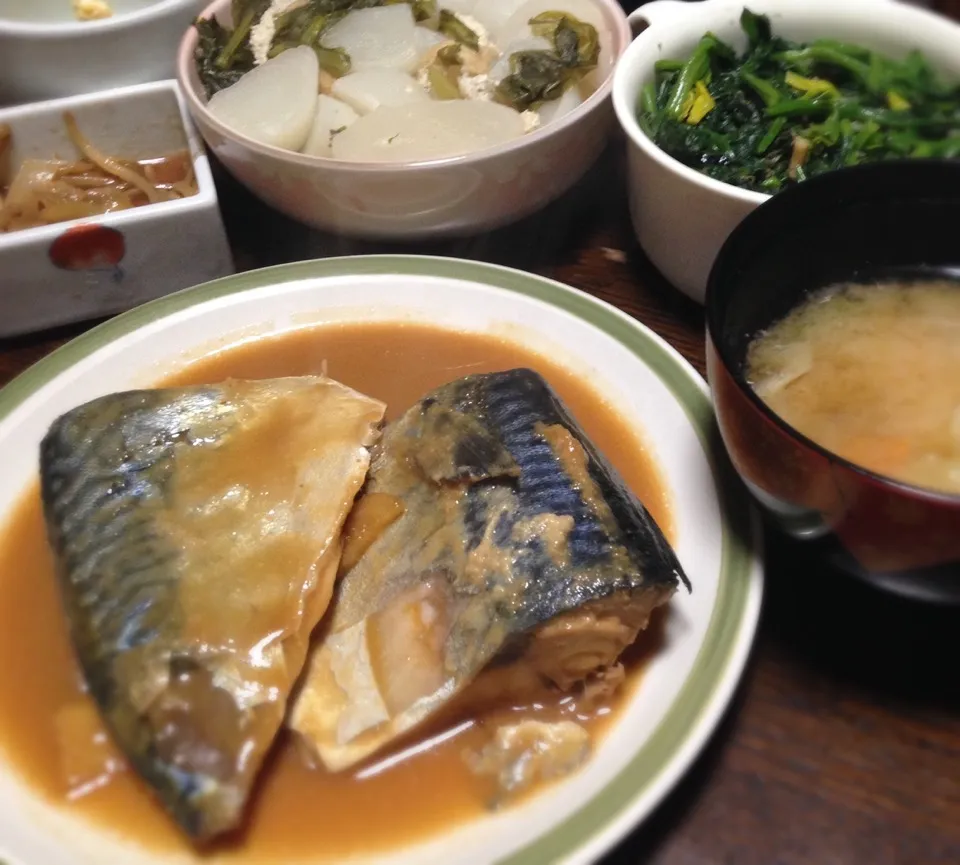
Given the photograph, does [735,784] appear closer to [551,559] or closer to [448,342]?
[551,559]

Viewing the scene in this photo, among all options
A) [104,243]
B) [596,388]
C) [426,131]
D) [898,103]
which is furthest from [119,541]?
[898,103]

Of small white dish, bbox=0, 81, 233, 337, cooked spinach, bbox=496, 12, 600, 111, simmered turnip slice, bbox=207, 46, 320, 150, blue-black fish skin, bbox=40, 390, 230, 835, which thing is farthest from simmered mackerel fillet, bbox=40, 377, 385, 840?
cooked spinach, bbox=496, 12, 600, 111

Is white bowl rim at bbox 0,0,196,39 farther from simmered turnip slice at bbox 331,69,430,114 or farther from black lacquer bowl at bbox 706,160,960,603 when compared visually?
black lacquer bowl at bbox 706,160,960,603

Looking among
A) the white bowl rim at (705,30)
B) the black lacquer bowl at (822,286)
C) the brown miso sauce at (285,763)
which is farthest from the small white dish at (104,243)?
the black lacquer bowl at (822,286)

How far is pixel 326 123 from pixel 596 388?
35.5 inches

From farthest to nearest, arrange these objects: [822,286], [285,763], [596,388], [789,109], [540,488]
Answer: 1. [789,109]
2. [596,388]
3. [822,286]
4. [540,488]
5. [285,763]

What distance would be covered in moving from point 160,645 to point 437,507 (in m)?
0.46

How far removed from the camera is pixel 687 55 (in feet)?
6.37

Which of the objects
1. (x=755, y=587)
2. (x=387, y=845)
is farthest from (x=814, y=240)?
(x=387, y=845)

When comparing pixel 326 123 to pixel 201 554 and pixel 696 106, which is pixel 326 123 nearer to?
pixel 696 106

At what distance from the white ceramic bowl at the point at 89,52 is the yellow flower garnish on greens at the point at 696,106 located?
130cm

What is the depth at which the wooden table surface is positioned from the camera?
118 cm

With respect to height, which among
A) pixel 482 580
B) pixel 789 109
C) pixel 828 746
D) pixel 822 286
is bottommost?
pixel 828 746

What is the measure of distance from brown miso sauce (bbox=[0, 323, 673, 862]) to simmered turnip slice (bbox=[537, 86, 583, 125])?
76 centimetres
